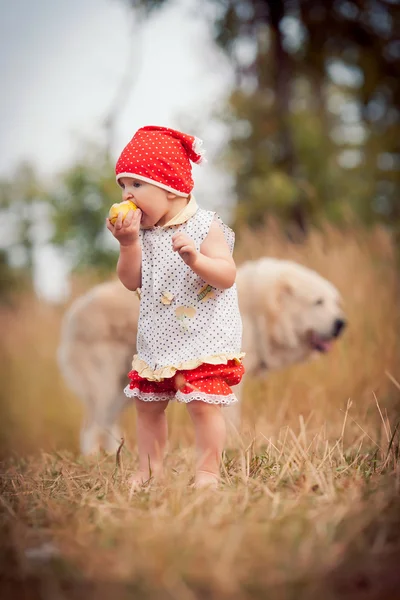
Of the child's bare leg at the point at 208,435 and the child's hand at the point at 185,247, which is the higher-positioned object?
the child's hand at the point at 185,247

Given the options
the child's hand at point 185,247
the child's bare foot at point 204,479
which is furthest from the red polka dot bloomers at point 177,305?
the child's bare foot at point 204,479

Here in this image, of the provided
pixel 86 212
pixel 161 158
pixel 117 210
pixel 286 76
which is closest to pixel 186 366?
pixel 117 210

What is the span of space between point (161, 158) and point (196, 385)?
2.31 ft

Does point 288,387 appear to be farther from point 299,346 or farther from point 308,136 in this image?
point 308,136

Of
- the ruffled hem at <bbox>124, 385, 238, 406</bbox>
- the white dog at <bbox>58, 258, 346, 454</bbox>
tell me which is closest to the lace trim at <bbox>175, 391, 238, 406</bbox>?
the ruffled hem at <bbox>124, 385, 238, 406</bbox>

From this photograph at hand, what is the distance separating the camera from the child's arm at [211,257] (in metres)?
2.01

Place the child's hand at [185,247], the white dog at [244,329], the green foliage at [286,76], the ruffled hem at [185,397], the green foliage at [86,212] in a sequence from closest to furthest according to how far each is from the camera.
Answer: the child's hand at [185,247], the ruffled hem at [185,397], the white dog at [244,329], the green foliage at [86,212], the green foliage at [286,76]

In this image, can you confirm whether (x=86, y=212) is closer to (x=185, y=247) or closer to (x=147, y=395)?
(x=147, y=395)

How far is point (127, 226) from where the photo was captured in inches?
82.2

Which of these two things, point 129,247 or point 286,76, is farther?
point 286,76

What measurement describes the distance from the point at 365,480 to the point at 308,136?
7713 millimetres

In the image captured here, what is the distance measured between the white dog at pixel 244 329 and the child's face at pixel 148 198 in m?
1.67

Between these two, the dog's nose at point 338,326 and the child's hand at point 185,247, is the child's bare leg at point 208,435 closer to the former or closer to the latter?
the child's hand at point 185,247

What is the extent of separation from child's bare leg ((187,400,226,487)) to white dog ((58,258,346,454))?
5.61 feet
